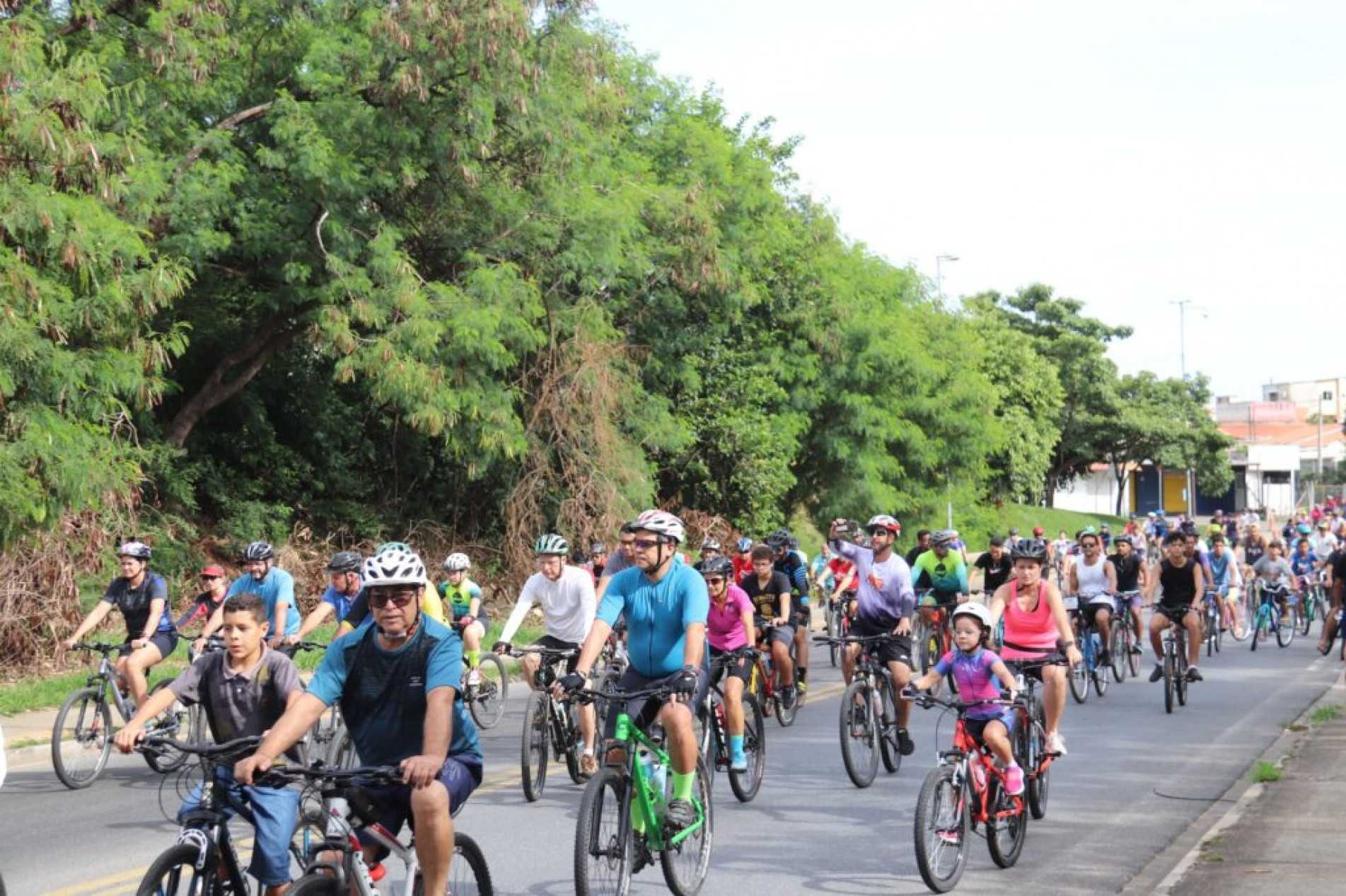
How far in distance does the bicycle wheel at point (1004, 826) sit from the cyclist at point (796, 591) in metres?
5.95

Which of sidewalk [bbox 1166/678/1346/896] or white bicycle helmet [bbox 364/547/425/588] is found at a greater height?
white bicycle helmet [bbox 364/547/425/588]

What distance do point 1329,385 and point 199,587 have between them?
17678cm

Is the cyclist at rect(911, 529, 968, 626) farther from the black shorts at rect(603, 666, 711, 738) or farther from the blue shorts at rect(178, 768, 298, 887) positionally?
the blue shorts at rect(178, 768, 298, 887)

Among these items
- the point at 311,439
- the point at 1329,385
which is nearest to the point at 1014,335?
the point at 311,439

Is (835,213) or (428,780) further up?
(835,213)

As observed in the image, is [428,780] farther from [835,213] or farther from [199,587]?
[835,213]

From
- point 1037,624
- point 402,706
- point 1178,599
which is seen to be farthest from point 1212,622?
point 402,706

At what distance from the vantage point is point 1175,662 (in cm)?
1675

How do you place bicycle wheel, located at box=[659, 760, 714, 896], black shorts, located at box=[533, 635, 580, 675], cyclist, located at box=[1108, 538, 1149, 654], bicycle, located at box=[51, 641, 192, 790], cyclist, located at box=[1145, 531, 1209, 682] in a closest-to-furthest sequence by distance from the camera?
bicycle wheel, located at box=[659, 760, 714, 896] → bicycle, located at box=[51, 641, 192, 790] → black shorts, located at box=[533, 635, 580, 675] → cyclist, located at box=[1145, 531, 1209, 682] → cyclist, located at box=[1108, 538, 1149, 654]

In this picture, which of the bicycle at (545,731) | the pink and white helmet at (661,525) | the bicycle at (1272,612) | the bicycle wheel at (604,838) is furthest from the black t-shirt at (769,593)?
the bicycle at (1272,612)

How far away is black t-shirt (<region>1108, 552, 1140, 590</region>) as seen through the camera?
19.8m

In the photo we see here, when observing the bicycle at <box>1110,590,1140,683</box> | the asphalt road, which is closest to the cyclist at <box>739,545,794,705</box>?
the asphalt road

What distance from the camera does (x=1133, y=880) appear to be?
28.1 ft

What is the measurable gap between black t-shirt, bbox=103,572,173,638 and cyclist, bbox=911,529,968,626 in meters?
7.78
